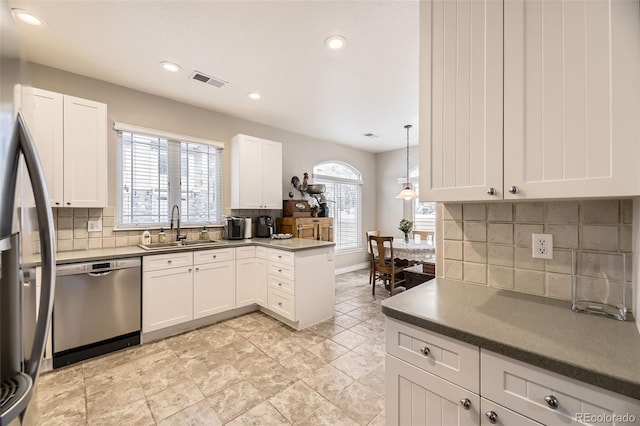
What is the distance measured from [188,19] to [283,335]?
9.77 ft

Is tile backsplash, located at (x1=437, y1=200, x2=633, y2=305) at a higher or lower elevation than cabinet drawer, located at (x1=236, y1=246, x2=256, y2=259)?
higher

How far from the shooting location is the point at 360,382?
207 centimetres

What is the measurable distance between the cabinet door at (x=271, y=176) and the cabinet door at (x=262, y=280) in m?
0.94

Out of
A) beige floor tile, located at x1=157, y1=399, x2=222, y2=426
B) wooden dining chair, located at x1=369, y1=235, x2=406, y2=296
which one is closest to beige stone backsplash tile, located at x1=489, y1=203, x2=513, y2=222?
beige floor tile, located at x1=157, y1=399, x2=222, y2=426

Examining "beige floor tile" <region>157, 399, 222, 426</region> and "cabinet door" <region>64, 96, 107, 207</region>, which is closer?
"beige floor tile" <region>157, 399, 222, 426</region>

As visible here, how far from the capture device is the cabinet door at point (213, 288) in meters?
2.97

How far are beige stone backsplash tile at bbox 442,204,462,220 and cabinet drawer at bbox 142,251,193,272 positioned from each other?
8.59 ft

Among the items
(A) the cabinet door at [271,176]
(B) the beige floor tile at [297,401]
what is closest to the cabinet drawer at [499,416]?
(B) the beige floor tile at [297,401]

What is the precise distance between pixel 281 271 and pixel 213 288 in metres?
0.83

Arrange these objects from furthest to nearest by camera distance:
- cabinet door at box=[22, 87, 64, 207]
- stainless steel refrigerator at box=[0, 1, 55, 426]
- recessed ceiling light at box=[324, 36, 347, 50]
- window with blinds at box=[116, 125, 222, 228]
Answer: window with blinds at box=[116, 125, 222, 228]
cabinet door at box=[22, 87, 64, 207]
recessed ceiling light at box=[324, 36, 347, 50]
stainless steel refrigerator at box=[0, 1, 55, 426]

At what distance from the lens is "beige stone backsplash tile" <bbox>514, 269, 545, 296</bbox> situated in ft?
4.03

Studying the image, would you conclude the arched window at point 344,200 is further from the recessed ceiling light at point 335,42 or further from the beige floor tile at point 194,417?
the beige floor tile at point 194,417

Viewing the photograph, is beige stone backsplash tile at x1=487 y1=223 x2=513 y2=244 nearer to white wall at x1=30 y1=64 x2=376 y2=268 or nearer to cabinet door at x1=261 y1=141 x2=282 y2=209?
cabinet door at x1=261 y1=141 x2=282 y2=209

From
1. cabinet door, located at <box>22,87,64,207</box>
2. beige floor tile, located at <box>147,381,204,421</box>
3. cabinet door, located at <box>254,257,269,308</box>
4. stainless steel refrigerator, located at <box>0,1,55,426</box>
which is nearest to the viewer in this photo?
stainless steel refrigerator, located at <box>0,1,55,426</box>
